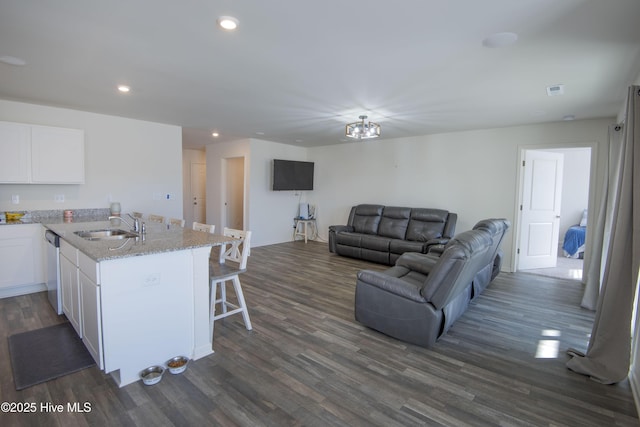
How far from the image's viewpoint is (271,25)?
2.09 meters

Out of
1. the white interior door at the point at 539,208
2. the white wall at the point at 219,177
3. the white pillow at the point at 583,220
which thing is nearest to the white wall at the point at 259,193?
the white wall at the point at 219,177

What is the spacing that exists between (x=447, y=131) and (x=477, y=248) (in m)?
3.62

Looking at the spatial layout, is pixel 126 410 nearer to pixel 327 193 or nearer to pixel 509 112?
pixel 509 112

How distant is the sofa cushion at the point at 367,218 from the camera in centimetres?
643

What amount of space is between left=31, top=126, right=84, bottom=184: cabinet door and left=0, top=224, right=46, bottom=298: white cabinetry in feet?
2.33

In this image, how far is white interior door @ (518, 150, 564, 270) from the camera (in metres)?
5.21

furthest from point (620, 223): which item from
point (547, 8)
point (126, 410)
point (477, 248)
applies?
point (126, 410)

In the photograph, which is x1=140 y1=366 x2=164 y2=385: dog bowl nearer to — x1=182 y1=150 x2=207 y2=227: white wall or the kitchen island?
the kitchen island

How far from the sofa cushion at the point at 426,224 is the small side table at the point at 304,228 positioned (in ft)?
9.14

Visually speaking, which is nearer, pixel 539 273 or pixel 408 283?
pixel 408 283

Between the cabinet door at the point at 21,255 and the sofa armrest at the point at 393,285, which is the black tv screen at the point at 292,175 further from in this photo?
the sofa armrest at the point at 393,285

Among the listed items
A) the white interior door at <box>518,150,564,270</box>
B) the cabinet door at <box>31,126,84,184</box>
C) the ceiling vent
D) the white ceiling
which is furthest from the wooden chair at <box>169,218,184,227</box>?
the white interior door at <box>518,150,564,270</box>

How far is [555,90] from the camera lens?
3299 mm

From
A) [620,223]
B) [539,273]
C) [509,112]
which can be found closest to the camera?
[620,223]
